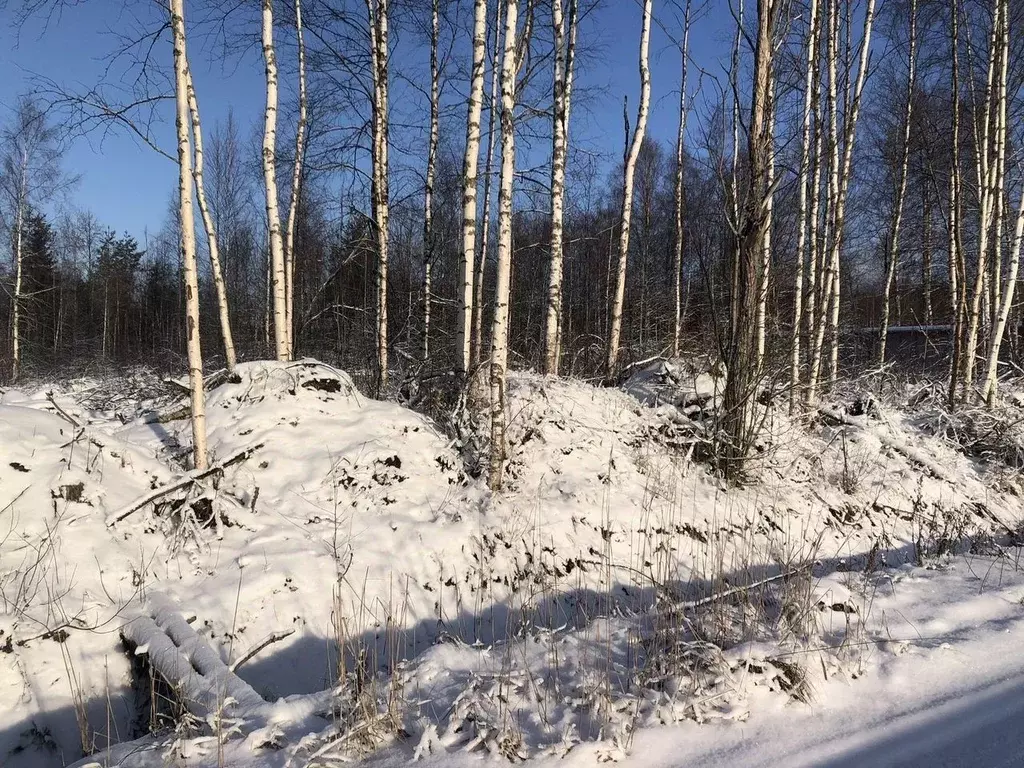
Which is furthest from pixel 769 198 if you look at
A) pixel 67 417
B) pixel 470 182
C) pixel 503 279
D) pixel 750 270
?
pixel 67 417

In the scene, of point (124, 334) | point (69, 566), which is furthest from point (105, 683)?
point (124, 334)

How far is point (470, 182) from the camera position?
6.21 m

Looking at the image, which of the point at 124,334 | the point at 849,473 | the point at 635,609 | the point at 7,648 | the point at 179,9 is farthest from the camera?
the point at 124,334

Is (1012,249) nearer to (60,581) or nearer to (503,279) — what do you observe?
(503,279)

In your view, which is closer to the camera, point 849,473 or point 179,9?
point 179,9

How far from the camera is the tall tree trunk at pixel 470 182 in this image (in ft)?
20.3

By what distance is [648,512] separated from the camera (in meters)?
5.66

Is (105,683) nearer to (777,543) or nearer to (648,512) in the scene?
(648,512)

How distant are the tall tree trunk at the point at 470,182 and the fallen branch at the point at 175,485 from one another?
2.74m

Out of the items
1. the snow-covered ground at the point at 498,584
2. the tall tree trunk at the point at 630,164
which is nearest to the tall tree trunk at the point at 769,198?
the snow-covered ground at the point at 498,584

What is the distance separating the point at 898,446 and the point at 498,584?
6.28 metres

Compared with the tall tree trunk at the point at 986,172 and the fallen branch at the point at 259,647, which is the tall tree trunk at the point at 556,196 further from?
the tall tree trunk at the point at 986,172

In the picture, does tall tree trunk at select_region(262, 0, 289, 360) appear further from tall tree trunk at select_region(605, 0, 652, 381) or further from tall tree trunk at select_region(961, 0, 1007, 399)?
tall tree trunk at select_region(961, 0, 1007, 399)

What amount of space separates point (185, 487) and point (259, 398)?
66.2 inches
